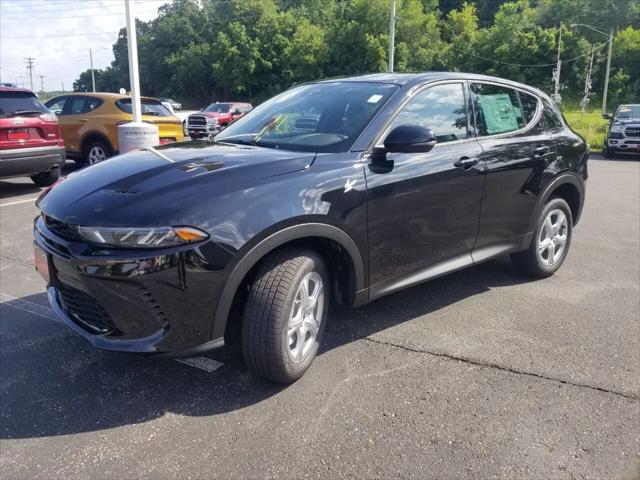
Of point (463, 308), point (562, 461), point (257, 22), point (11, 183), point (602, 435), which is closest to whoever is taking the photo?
point (562, 461)

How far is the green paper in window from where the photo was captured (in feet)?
13.8

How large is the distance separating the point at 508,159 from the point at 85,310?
3102 millimetres

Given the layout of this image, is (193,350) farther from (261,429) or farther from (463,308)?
(463,308)

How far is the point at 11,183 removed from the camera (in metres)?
10.3

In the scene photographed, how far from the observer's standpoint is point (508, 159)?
4.20m

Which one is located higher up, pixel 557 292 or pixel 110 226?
pixel 110 226

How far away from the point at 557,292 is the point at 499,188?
1.12m

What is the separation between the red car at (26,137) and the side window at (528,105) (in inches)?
283

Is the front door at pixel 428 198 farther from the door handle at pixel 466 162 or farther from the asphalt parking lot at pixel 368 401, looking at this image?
the asphalt parking lot at pixel 368 401

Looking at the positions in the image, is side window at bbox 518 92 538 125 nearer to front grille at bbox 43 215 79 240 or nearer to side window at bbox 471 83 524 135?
side window at bbox 471 83 524 135

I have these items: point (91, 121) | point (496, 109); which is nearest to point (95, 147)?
point (91, 121)

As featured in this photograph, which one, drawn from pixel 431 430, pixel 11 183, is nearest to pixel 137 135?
pixel 11 183

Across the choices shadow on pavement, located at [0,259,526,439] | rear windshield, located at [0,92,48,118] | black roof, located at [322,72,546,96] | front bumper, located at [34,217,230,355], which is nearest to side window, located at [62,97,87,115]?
rear windshield, located at [0,92,48,118]

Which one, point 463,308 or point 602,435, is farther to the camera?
point 463,308
